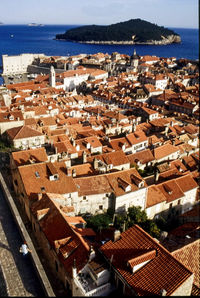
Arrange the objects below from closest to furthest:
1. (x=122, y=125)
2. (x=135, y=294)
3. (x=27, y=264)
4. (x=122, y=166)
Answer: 1. (x=135, y=294)
2. (x=27, y=264)
3. (x=122, y=166)
4. (x=122, y=125)

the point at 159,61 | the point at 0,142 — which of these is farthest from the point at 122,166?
the point at 159,61

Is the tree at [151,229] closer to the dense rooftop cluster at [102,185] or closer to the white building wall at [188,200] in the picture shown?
the dense rooftop cluster at [102,185]

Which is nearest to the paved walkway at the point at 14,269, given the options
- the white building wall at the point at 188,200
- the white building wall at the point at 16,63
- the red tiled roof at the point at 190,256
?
the red tiled roof at the point at 190,256

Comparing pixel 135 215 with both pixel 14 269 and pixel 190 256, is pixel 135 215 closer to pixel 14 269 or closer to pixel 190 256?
pixel 190 256

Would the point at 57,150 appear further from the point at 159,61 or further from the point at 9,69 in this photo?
the point at 159,61

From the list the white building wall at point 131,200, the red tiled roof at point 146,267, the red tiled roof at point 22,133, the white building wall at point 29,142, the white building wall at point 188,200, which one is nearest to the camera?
the red tiled roof at point 146,267

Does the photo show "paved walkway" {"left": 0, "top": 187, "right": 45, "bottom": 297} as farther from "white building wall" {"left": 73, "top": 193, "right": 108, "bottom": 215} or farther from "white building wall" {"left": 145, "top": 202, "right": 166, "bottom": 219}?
"white building wall" {"left": 145, "top": 202, "right": 166, "bottom": 219}

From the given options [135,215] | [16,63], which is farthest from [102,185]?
[16,63]
